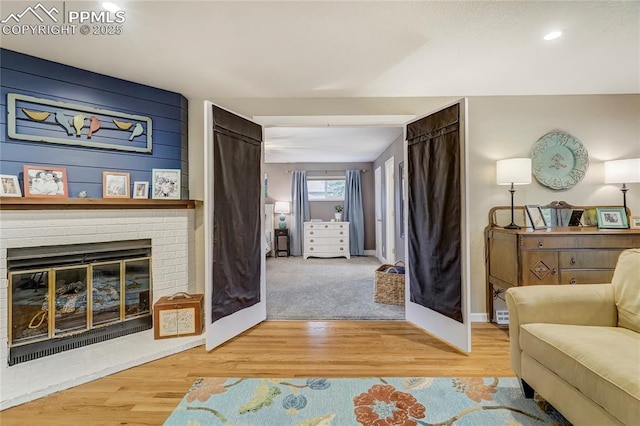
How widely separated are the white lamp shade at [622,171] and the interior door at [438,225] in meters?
1.66

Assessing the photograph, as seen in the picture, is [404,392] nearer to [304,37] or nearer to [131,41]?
[304,37]

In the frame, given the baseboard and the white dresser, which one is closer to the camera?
the baseboard

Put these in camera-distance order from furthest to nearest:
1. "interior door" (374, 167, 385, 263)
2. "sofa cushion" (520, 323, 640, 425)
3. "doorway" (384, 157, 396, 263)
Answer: "interior door" (374, 167, 385, 263) → "doorway" (384, 157, 396, 263) → "sofa cushion" (520, 323, 640, 425)

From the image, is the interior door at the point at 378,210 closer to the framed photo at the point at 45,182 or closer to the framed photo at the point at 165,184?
the framed photo at the point at 165,184

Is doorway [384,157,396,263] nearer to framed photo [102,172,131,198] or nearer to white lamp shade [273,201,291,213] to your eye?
white lamp shade [273,201,291,213]

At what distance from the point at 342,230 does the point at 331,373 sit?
14.1 ft

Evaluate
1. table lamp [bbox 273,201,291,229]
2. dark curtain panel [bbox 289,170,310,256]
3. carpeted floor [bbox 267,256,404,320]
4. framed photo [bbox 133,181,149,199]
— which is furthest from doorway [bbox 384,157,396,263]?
framed photo [bbox 133,181,149,199]

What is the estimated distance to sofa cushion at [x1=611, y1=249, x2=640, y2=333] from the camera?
4.70 feet

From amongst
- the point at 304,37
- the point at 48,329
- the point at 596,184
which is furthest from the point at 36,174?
the point at 596,184

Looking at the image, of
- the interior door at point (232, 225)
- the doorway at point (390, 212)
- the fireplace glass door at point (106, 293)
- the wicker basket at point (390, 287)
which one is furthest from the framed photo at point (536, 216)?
the fireplace glass door at point (106, 293)

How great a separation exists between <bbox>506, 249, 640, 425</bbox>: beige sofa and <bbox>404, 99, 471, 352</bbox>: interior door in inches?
21.5

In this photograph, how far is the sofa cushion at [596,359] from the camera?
102 centimetres

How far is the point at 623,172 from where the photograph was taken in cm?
246

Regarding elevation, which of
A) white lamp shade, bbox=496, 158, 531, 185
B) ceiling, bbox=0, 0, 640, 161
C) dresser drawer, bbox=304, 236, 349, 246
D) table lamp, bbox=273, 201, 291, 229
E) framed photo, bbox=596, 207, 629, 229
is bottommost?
dresser drawer, bbox=304, 236, 349, 246
